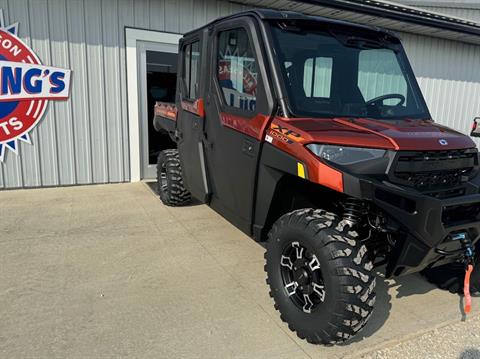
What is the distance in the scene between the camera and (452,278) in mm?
3314

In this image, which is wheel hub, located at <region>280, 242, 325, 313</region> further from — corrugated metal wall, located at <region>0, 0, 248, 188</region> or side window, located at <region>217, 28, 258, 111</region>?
corrugated metal wall, located at <region>0, 0, 248, 188</region>

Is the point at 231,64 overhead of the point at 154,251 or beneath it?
overhead

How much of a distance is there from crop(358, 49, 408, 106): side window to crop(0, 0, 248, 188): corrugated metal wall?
14.9 ft

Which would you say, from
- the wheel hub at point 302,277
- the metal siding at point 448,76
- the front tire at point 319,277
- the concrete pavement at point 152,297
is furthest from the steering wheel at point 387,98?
the metal siding at point 448,76

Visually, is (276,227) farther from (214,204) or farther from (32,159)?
(32,159)

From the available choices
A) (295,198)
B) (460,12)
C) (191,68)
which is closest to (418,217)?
(295,198)

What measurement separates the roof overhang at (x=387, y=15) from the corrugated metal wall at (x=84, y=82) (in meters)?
1.93

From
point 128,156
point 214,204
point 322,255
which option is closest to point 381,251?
point 322,255

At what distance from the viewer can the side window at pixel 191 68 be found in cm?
396

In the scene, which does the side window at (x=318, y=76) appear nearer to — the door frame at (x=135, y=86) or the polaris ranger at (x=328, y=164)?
the polaris ranger at (x=328, y=164)

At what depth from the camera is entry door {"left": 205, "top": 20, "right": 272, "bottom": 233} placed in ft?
9.42

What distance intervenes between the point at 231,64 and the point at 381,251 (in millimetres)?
1959

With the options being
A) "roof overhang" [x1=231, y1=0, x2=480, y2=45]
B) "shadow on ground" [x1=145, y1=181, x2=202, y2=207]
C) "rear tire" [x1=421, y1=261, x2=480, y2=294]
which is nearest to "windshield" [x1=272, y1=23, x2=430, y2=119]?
"rear tire" [x1=421, y1=261, x2=480, y2=294]

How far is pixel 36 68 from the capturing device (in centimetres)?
592
